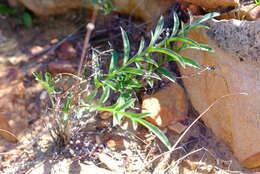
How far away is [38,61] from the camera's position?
2.36 m

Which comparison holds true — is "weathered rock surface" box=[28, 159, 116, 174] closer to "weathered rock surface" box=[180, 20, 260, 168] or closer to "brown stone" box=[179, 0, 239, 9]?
"weathered rock surface" box=[180, 20, 260, 168]

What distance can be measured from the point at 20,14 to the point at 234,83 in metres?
1.61

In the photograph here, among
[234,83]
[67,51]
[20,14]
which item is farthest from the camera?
[20,14]

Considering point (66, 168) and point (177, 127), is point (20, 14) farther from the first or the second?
point (177, 127)

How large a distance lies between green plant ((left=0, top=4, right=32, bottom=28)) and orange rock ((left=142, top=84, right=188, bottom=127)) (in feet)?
3.62

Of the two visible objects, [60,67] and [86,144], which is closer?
[86,144]

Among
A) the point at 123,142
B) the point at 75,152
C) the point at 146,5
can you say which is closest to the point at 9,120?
the point at 75,152

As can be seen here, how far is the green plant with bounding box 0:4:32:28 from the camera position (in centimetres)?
252

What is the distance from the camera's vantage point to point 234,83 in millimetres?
1782

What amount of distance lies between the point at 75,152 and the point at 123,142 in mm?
265

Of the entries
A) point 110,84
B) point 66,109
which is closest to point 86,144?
point 66,109

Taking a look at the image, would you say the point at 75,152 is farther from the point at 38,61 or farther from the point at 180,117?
the point at 38,61

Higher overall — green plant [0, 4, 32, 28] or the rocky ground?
green plant [0, 4, 32, 28]

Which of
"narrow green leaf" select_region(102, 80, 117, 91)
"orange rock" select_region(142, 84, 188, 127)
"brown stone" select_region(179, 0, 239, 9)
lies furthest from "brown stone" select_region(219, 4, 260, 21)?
"narrow green leaf" select_region(102, 80, 117, 91)
